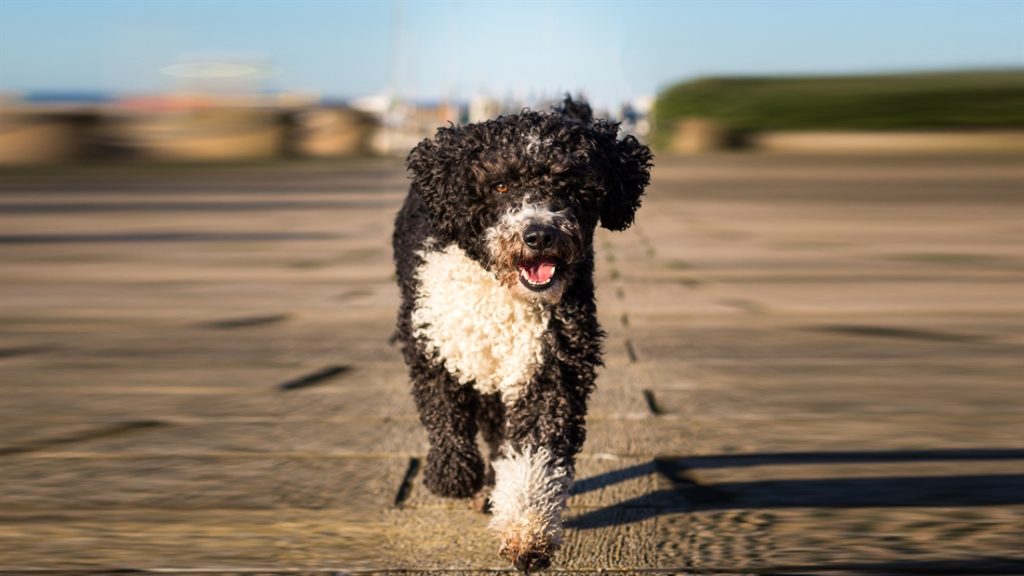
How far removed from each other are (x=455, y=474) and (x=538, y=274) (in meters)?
0.87

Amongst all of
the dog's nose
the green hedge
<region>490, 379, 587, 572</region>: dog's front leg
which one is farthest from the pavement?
the green hedge

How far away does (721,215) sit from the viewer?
20172mm

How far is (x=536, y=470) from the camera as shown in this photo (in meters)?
4.77

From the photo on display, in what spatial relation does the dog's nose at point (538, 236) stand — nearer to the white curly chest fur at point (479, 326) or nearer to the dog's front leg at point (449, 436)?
the white curly chest fur at point (479, 326)

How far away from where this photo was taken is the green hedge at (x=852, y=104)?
49219mm

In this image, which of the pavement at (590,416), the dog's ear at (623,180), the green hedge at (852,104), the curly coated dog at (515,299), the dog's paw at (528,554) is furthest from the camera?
the green hedge at (852,104)

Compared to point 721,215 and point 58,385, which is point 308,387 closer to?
point 58,385

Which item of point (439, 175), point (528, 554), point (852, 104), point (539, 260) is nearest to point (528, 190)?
point (539, 260)

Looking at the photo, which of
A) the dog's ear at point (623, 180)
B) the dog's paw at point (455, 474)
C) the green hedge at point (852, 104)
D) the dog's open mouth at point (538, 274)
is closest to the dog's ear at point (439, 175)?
the dog's open mouth at point (538, 274)

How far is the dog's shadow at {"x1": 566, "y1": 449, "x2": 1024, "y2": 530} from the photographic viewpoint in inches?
207

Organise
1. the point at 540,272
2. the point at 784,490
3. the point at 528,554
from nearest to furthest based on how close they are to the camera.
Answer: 1. the point at 528,554
2. the point at 540,272
3. the point at 784,490

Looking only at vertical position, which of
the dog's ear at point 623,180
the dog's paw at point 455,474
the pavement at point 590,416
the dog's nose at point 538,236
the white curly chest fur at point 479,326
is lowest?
the pavement at point 590,416

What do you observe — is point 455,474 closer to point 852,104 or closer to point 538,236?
point 538,236

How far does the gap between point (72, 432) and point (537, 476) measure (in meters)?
2.63
